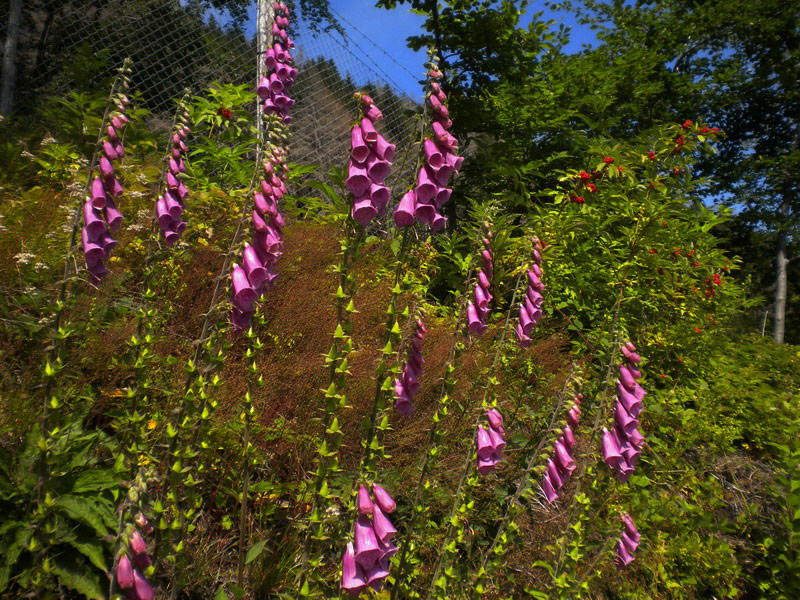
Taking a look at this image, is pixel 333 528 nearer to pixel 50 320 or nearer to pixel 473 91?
pixel 50 320

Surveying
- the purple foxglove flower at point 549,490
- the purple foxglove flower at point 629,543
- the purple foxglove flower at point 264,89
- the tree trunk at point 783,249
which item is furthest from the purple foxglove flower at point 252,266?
the tree trunk at point 783,249

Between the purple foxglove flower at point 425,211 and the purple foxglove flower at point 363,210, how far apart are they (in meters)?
0.16

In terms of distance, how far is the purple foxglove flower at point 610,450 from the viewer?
1.95 metres

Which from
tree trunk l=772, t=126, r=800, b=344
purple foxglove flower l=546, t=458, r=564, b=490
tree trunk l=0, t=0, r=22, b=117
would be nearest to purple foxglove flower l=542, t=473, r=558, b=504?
purple foxglove flower l=546, t=458, r=564, b=490

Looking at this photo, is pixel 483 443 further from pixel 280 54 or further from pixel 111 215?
pixel 280 54

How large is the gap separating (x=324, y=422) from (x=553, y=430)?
0.95 m

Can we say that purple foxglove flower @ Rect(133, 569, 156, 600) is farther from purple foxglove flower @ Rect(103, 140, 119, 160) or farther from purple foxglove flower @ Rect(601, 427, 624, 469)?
Result: purple foxglove flower @ Rect(601, 427, 624, 469)

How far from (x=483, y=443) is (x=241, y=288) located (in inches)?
43.5

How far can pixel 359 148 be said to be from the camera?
151 centimetres

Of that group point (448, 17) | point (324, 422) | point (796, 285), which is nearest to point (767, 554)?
point (324, 422)

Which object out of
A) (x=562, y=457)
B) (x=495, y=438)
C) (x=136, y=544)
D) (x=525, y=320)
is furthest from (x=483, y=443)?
(x=136, y=544)

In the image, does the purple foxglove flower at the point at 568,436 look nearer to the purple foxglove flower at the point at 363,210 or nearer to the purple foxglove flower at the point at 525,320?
the purple foxglove flower at the point at 525,320

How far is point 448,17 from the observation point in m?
6.02

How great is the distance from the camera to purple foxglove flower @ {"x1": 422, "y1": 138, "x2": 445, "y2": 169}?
155cm
